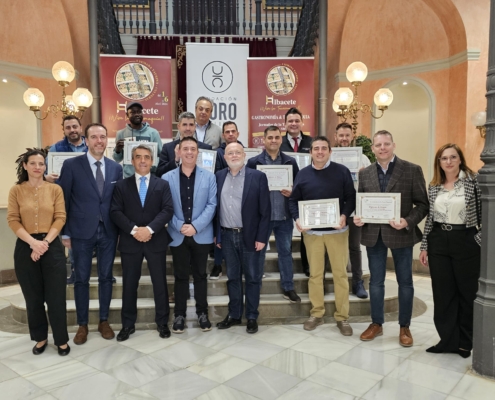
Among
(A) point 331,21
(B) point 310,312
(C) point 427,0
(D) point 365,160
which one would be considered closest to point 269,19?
(A) point 331,21

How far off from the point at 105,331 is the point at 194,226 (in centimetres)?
121

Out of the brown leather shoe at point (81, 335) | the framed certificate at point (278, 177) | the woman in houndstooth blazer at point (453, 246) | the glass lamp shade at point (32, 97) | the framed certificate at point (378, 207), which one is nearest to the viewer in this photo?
the woman in houndstooth blazer at point (453, 246)

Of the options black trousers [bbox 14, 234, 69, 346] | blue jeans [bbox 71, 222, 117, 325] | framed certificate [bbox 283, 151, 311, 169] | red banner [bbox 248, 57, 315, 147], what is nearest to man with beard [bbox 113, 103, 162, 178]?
blue jeans [bbox 71, 222, 117, 325]

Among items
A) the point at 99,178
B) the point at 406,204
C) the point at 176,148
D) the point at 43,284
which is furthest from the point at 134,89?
the point at 406,204

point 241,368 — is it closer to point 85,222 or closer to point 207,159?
point 85,222

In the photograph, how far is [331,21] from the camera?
776 centimetres

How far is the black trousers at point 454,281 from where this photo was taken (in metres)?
3.12

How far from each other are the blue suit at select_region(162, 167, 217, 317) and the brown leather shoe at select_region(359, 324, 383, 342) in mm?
1480

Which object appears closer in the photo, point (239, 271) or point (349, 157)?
point (239, 271)

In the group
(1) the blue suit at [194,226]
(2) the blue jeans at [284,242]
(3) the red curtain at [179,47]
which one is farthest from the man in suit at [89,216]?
(3) the red curtain at [179,47]

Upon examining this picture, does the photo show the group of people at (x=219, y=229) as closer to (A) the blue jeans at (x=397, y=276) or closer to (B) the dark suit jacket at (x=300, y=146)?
(A) the blue jeans at (x=397, y=276)

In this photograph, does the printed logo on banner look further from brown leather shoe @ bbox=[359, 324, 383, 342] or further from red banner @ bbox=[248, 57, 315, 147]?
brown leather shoe @ bbox=[359, 324, 383, 342]

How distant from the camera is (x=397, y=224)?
131 inches

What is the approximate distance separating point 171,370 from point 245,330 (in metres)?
0.96
